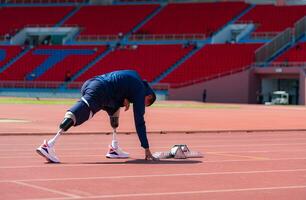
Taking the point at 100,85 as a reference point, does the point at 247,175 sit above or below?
below

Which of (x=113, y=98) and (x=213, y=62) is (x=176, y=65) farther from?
(x=113, y=98)

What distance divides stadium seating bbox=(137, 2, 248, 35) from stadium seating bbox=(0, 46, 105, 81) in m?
5.93

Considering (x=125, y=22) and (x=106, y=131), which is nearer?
(x=106, y=131)

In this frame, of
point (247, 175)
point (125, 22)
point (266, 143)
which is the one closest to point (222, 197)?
point (247, 175)

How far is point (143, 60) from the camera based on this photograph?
77375mm

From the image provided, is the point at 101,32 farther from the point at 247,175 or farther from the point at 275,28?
the point at 247,175

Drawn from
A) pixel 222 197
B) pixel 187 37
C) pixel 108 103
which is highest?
pixel 187 37

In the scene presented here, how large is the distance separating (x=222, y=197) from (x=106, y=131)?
14.9 m

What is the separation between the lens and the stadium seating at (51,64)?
264ft

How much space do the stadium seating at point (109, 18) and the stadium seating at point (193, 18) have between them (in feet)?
7.01

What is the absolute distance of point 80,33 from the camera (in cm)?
8650

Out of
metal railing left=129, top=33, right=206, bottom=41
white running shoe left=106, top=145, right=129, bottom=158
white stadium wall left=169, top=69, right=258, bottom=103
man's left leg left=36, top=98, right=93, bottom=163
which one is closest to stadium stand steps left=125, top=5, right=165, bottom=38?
metal railing left=129, top=33, right=206, bottom=41

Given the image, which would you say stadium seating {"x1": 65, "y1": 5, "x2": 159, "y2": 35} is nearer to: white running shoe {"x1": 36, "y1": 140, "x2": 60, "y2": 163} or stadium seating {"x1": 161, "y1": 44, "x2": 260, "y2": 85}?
stadium seating {"x1": 161, "y1": 44, "x2": 260, "y2": 85}

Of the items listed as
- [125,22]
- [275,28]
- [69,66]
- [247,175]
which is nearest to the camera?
[247,175]
